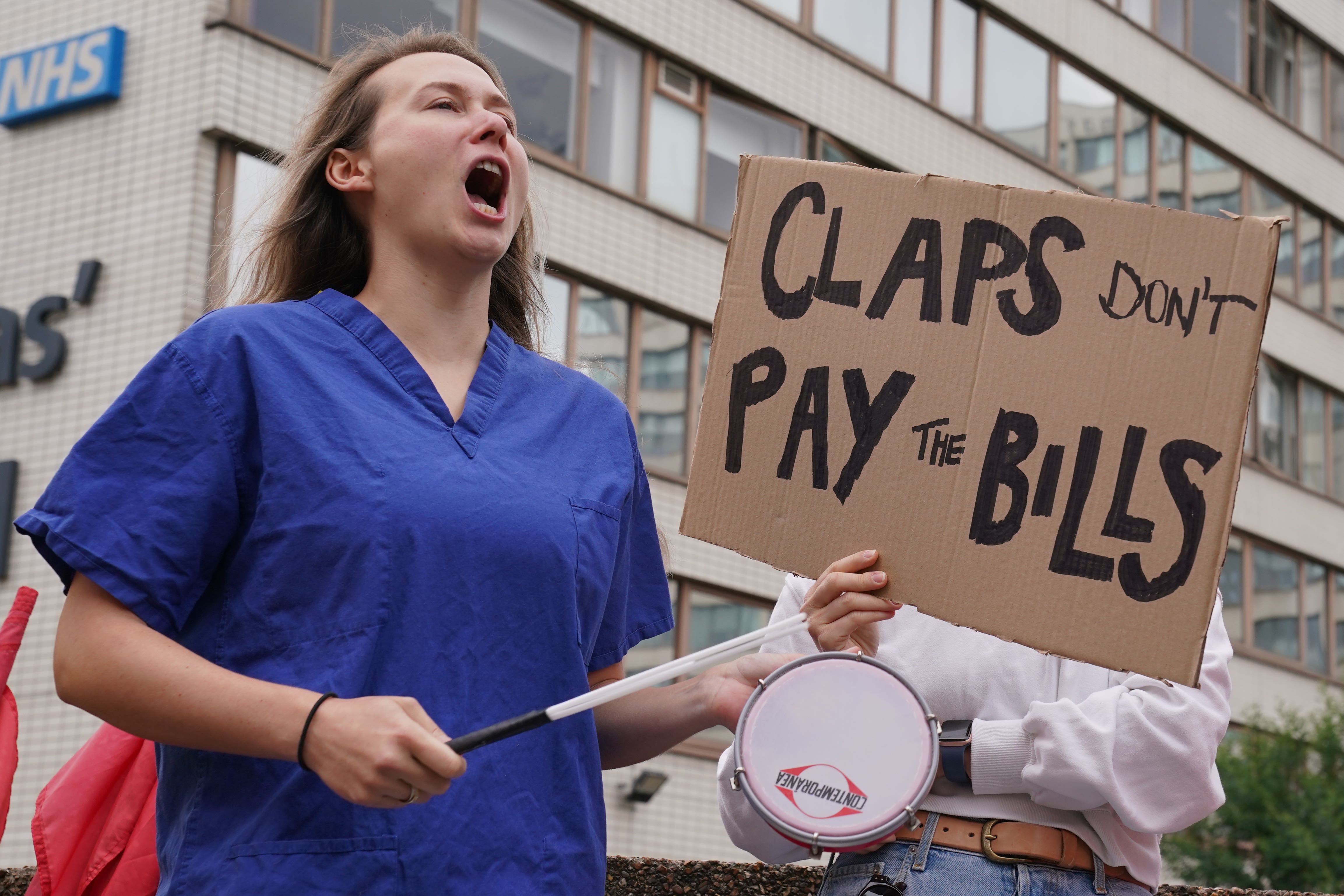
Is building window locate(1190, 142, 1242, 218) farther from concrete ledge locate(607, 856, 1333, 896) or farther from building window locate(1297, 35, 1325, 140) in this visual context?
concrete ledge locate(607, 856, 1333, 896)

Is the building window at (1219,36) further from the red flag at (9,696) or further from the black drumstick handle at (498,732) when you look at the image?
the black drumstick handle at (498,732)

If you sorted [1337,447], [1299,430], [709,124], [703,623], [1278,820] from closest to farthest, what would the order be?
1. [703,623]
2. [709,124]
3. [1278,820]
4. [1299,430]
5. [1337,447]

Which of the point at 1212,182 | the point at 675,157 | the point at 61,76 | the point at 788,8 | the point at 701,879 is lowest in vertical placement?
the point at 701,879

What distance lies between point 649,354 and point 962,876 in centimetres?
1243

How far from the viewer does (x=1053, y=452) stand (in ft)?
7.34

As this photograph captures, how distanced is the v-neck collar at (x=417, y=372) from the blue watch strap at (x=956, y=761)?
2.72 feet

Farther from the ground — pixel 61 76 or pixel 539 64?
pixel 539 64

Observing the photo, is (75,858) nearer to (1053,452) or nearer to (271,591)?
(271,591)

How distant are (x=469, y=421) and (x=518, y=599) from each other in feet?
0.80

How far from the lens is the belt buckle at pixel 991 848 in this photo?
2428mm

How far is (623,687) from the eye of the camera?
6.04 ft


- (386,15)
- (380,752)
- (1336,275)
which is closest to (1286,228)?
(1336,275)

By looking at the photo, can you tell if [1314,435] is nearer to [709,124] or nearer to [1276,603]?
[1276,603]

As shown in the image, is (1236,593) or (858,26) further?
(1236,593)
